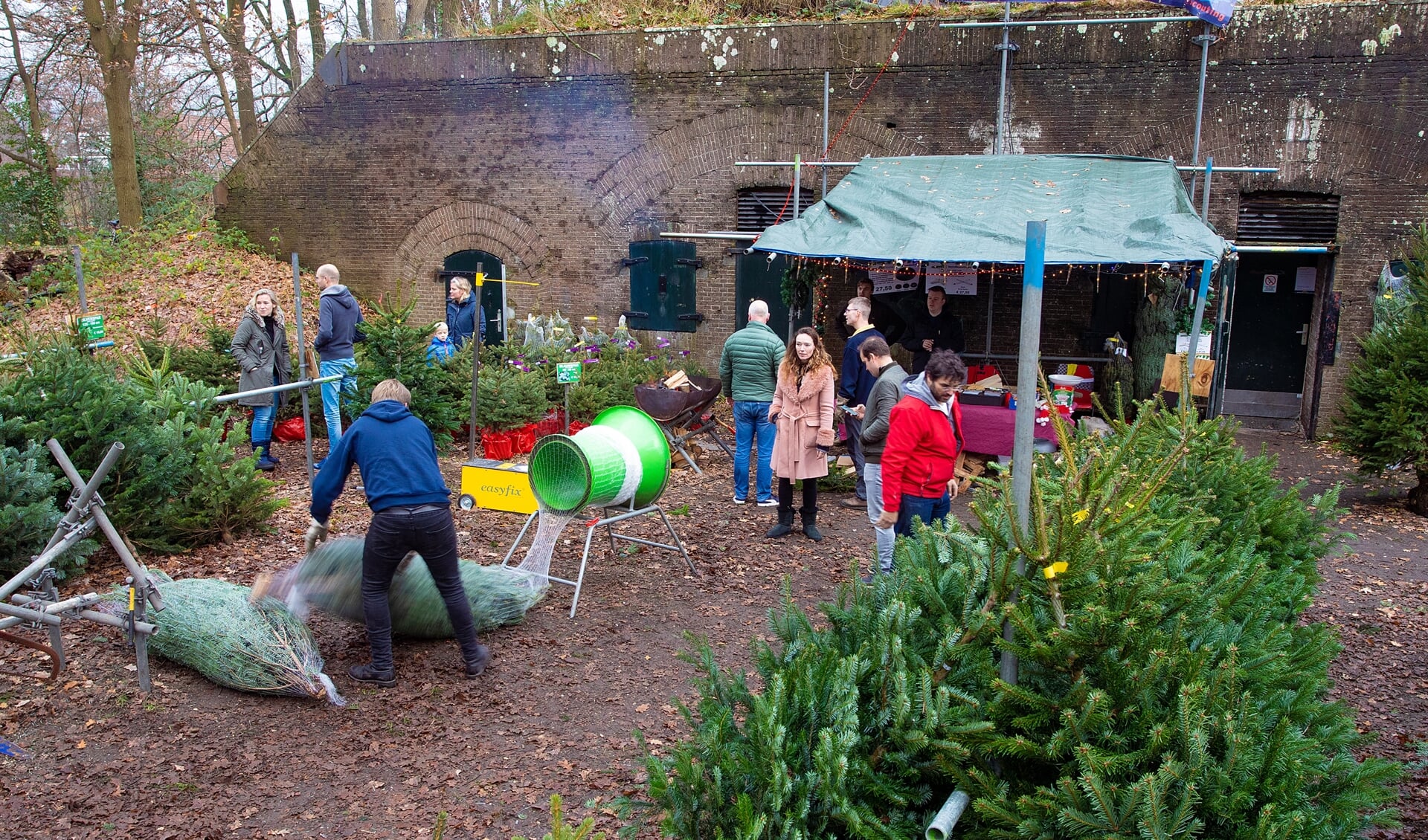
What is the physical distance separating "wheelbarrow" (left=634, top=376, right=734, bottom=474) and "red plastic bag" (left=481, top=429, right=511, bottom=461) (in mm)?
1456

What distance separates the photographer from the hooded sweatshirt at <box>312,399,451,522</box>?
5.07m

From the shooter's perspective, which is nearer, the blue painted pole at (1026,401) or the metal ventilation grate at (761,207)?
the blue painted pole at (1026,401)

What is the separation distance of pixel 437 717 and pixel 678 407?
19.7 feet

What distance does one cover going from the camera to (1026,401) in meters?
2.88

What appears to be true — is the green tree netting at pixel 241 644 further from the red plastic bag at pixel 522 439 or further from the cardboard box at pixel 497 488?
the red plastic bag at pixel 522 439

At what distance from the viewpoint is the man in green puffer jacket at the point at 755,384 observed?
8.84 metres

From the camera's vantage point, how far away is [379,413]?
518cm

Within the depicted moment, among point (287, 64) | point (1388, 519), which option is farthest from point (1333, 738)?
point (287, 64)

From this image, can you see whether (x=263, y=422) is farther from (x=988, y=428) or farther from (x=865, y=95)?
(x=865, y=95)

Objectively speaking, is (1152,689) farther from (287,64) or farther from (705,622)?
(287,64)

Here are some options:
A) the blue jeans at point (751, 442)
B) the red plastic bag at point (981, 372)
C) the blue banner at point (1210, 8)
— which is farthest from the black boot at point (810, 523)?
the blue banner at point (1210, 8)

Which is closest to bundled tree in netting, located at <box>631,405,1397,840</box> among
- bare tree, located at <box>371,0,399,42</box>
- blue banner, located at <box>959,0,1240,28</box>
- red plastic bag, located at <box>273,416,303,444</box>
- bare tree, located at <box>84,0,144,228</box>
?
red plastic bag, located at <box>273,416,303,444</box>

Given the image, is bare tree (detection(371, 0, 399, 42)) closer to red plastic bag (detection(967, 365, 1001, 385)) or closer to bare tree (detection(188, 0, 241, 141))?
bare tree (detection(188, 0, 241, 141))

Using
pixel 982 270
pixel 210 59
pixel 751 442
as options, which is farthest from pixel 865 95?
pixel 210 59
